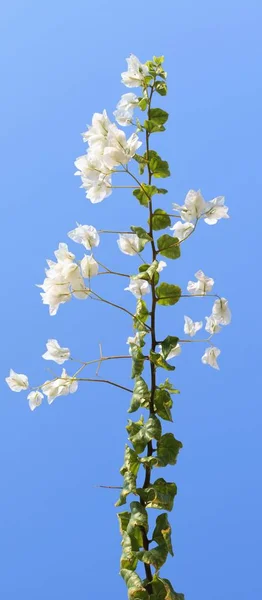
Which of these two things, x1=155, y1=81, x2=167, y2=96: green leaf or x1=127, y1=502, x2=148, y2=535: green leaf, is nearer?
x1=127, y1=502, x2=148, y2=535: green leaf

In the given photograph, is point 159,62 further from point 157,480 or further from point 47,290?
point 157,480

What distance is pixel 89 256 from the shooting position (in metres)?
1.63

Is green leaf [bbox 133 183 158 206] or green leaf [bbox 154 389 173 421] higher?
green leaf [bbox 133 183 158 206]

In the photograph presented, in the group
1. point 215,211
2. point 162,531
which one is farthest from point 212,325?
point 162,531

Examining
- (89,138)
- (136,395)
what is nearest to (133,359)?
(136,395)

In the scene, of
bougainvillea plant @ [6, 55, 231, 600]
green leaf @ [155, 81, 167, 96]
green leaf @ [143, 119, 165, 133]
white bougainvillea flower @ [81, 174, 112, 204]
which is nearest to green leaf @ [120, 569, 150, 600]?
bougainvillea plant @ [6, 55, 231, 600]

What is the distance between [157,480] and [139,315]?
0.35 m

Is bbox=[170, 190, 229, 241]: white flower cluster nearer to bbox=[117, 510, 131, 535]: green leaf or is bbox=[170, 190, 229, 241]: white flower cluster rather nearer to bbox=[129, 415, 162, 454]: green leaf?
bbox=[129, 415, 162, 454]: green leaf

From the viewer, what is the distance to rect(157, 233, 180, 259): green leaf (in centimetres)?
161

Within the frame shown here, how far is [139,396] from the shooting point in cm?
153

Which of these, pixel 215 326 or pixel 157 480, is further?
pixel 215 326

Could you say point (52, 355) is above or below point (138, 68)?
below

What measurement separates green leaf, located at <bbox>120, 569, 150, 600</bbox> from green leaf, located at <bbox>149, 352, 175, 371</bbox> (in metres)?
0.41

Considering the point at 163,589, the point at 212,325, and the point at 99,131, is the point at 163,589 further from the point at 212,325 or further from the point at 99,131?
the point at 99,131
